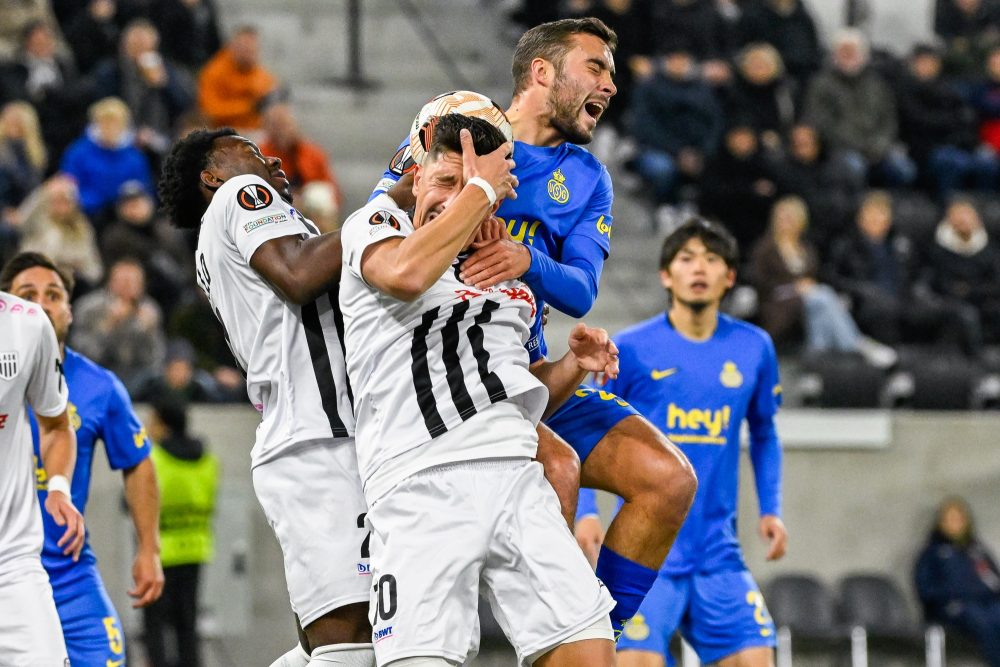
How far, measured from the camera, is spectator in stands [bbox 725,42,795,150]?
14.4m

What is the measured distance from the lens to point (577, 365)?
4824 millimetres

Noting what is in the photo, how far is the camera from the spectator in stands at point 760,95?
14.4 meters

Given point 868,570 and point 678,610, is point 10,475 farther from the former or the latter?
point 868,570

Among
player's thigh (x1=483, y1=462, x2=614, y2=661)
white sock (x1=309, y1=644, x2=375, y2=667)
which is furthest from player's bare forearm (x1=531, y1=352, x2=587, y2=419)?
white sock (x1=309, y1=644, x2=375, y2=667)

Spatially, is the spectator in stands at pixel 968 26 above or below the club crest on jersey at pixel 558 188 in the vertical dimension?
below

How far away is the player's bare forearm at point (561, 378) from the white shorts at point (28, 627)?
192 cm

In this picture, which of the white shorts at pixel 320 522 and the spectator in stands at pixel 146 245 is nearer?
the white shorts at pixel 320 522

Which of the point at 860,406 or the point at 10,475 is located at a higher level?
the point at 10,475

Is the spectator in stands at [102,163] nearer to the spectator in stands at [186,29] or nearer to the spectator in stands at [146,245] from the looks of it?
the spectator in stands at [146,245]

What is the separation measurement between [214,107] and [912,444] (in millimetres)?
6288

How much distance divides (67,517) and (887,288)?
29.2ft

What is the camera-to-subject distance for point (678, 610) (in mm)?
6848

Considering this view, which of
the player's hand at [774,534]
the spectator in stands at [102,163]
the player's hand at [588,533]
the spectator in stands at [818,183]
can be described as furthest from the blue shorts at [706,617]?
the spectator in stands at [818,183]

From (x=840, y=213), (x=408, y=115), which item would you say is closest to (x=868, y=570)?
(x=840, y=213)
